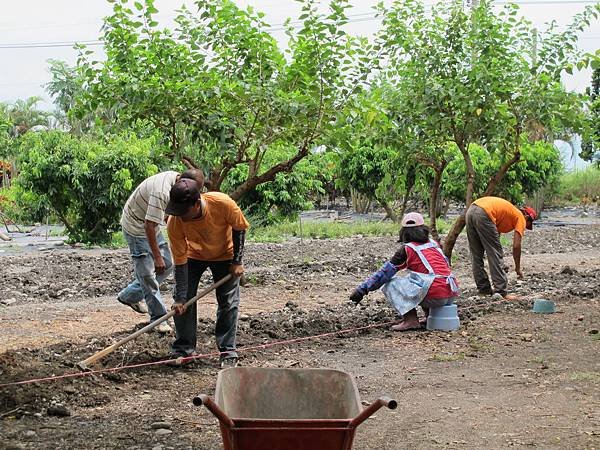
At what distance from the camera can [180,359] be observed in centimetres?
695

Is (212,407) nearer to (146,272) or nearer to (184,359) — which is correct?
(184,359)

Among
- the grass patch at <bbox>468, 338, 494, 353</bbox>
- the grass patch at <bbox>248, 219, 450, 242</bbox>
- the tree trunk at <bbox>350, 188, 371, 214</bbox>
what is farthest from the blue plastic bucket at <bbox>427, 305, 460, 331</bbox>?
the tree trunk at <bbox>350, 188, 371, 214</bbox>

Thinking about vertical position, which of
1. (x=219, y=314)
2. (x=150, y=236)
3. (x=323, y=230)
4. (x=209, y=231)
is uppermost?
(x=209, y=231)

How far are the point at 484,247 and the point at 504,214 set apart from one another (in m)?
0.45

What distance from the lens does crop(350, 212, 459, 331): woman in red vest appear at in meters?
8.47

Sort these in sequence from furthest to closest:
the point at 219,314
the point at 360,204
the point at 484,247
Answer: the point at 360,204 < the point at 484,247 < the point at 219,314

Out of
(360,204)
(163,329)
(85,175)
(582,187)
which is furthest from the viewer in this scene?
(582,187)

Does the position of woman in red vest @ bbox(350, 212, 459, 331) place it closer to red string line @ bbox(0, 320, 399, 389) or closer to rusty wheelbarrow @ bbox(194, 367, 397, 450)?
red string line @ bbox(0, 320, 399, 389)

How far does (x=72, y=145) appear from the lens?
18.8 meters

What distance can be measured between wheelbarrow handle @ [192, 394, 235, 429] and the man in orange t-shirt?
2.81 m

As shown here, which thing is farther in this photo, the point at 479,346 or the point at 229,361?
the point at 479,346

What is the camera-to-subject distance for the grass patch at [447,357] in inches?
297

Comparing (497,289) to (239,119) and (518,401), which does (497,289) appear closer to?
(239,119)

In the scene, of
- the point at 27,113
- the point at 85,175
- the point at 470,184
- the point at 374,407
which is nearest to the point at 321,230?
the point at 85,175
